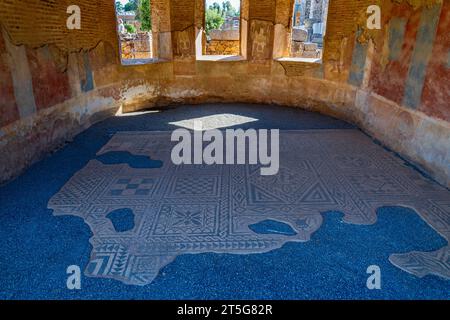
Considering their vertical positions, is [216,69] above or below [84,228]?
above

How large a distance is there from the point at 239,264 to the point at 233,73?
5666mm

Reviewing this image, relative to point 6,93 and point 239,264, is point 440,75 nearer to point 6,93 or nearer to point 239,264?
point 239,264

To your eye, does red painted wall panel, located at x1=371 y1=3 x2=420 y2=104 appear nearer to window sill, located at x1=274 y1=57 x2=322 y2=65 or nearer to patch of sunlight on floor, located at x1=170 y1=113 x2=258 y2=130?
window sill, located at x1=274 y1=57 x2=322 y2=65

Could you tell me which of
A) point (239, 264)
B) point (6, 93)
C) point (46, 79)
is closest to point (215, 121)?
point (46, 79)

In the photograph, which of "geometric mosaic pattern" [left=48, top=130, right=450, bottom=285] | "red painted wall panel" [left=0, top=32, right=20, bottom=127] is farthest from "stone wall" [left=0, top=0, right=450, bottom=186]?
"geometric mosaic pattern" [left=48, top=130, right=450, bottom=285]

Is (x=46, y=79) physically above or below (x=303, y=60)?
below

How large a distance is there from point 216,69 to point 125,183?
4428mm

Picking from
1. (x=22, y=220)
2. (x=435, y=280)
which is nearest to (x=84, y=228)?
(x=22, y=220)

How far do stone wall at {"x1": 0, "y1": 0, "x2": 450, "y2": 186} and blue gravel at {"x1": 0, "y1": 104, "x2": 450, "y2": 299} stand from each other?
3.47 ft

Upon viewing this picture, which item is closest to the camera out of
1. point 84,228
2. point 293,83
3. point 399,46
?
point 84,228

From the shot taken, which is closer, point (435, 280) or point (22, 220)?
point (435, 280)

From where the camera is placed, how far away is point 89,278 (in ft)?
7.04

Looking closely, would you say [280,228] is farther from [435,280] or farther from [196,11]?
[196,11]

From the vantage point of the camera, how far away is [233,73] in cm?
725
